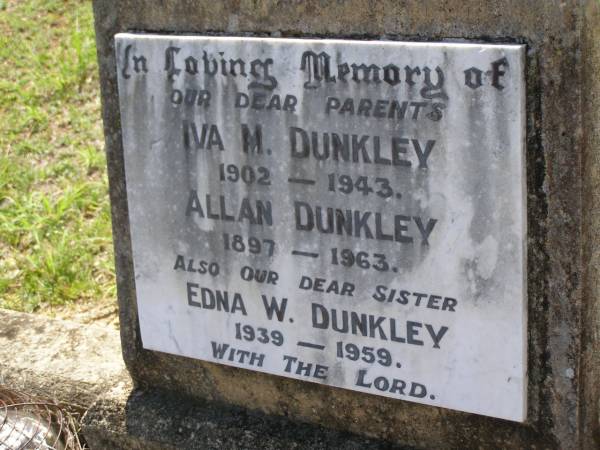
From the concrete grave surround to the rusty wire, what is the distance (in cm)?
47

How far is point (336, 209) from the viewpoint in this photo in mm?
2273

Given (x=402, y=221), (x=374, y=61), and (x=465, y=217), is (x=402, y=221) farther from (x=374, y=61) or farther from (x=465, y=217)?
(x=374, y=61)

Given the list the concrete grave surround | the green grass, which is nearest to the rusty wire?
the concrete grave surround

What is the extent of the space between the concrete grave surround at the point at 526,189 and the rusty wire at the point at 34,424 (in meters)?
0.47

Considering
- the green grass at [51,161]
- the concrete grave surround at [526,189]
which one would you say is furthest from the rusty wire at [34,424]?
the green grass at [51,161]

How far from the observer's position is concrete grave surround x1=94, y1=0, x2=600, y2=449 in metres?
2.01

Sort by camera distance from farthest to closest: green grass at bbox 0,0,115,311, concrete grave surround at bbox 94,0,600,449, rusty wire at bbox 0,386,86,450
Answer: green grass at bbox 0,0,115,311 < rusty wire at bbox 0,386,86,450 < concrete grave surround at bbox 94,0,600,449

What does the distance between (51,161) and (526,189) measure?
2.49m

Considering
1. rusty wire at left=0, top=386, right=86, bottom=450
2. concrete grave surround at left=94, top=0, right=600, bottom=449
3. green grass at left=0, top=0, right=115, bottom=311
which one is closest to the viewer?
concrete grave surround at left=94, top=0, right=600, bottom=449

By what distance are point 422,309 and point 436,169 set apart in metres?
0.31

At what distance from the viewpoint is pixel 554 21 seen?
6.48ft

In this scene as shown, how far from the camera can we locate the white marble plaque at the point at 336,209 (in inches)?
82.1

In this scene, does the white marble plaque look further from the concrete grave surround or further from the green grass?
→ the green grass

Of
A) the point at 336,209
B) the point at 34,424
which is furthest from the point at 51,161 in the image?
the point at 336,209
